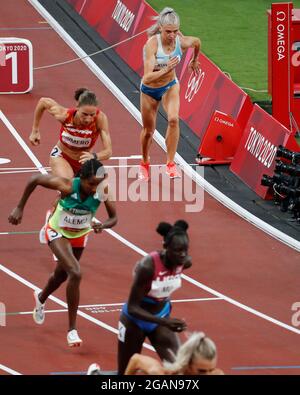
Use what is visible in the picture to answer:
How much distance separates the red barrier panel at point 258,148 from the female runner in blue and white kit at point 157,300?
6941 millimetres

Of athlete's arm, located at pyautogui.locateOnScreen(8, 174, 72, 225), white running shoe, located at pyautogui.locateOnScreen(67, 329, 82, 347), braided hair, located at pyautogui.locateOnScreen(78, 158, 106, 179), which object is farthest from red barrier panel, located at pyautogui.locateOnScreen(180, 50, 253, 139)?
braided hair, located at pyautogui.locateOnScreen(78, 158, 106, 179)

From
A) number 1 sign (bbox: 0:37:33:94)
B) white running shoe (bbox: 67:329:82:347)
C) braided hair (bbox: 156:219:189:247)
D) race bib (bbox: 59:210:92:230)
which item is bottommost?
white running shoe (bbox: 67:329:82:347)

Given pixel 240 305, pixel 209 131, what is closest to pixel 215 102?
pixel 209 131

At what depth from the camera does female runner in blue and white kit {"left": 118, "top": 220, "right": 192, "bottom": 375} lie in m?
10.4

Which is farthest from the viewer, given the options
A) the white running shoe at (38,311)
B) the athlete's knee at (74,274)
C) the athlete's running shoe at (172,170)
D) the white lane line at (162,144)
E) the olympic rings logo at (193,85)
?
the olympic rings logo at (193,85)

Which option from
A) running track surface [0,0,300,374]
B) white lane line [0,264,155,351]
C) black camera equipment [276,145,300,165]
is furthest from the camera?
black camera equipment [276,145,300,165]

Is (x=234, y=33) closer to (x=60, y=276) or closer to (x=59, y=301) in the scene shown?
(x=59, y=301)

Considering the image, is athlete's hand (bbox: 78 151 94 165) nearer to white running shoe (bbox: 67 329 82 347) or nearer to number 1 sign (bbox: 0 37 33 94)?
white running shoe (bbox: 67 329 82 347)

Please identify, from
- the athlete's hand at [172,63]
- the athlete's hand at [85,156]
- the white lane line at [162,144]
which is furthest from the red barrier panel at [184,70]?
the athlete's hand at [85,156]

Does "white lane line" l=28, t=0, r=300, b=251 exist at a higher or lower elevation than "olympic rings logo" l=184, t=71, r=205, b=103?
lower

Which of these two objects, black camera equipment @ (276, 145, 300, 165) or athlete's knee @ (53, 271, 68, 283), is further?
black camera equipment @ (276, 145, 300, 165)

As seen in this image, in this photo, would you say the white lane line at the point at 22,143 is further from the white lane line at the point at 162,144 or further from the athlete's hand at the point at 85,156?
the athlete's hand at the point at 85,156

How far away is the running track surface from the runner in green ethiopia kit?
1.80 feet

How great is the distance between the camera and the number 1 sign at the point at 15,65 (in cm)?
2141
